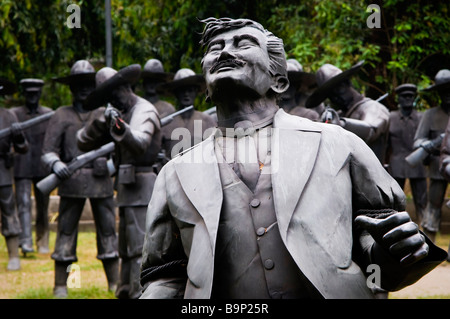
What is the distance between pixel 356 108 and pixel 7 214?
17.9 ft

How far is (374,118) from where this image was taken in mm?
9188

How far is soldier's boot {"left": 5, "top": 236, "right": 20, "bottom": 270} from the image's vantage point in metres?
12.8

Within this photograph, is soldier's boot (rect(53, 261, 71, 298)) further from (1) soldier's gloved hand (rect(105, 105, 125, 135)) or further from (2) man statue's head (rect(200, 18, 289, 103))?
(2) man statue's head (rect(200, 18, 289, 103))

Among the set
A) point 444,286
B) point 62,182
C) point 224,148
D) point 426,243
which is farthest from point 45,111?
point 426,243

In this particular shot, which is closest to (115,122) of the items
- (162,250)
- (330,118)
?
(330,118)

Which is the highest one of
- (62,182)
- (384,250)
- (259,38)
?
(259,38)

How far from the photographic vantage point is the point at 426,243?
130 inches

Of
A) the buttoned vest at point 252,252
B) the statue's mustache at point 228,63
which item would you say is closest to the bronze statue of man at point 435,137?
the statue's mustache at point 228,63

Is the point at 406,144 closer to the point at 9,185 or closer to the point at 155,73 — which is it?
the point at 155,73

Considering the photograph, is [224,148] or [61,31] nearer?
[224,148]

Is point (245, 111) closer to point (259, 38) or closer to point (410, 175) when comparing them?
point (259, 38)

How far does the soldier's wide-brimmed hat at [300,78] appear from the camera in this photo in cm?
1132

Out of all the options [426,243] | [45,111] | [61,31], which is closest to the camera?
[426,243]
